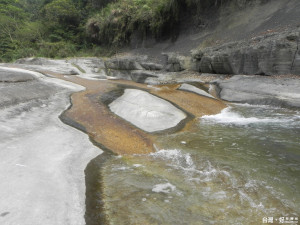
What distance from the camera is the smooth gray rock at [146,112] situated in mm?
6777

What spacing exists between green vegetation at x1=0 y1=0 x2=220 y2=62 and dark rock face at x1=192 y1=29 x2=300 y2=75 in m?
7.90

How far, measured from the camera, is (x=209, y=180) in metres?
3.78

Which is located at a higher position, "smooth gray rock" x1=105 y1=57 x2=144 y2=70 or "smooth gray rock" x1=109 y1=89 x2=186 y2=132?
"smooth gray rock" x1=105 y1=57 x2=144 y2=70

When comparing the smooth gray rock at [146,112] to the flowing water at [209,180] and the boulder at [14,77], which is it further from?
the boulder at [14,77]

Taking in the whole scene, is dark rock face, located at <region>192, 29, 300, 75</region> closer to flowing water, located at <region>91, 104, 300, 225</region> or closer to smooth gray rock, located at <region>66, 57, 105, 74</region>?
flowing water, located at <region>91, 104, 300, 225</region>

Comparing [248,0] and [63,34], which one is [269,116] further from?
[63,34]

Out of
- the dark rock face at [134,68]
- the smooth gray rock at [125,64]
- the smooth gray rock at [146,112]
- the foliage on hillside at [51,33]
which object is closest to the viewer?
the smooth gray rock at [146,112]

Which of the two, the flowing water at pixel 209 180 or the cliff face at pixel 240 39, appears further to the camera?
the cliff face at pixel 240 39

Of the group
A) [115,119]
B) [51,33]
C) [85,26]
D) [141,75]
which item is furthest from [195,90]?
[51,33]

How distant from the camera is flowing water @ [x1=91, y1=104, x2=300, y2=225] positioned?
2.97m

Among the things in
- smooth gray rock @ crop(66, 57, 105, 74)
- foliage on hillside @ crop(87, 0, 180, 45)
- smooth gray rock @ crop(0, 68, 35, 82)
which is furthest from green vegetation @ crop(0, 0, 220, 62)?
smooth gray rock @ crop(0, 68, 35, 82)

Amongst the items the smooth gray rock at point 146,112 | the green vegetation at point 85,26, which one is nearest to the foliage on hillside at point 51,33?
the green vegetation at point 85,26

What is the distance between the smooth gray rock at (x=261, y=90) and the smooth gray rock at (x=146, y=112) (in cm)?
373

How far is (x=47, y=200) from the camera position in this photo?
2.96m
